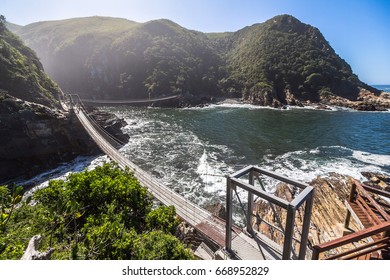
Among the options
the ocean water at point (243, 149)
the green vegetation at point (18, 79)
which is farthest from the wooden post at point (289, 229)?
the green vegetation at point (18, 79)

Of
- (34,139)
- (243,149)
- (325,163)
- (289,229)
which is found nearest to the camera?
(289,229)

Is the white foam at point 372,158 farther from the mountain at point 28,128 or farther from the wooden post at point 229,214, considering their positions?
the mountain at point 28,128

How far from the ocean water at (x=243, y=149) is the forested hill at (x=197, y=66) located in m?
23.9

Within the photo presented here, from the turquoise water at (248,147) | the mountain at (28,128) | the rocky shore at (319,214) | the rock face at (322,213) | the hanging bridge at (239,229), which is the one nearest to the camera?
the hanging bridge at (239,229)

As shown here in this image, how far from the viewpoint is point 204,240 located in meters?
7.84

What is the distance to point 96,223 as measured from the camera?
6.17 m

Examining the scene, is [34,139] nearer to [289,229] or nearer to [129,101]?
[289,229]

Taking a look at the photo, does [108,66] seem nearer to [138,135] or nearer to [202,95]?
[202,95]

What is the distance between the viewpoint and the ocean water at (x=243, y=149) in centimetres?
1722

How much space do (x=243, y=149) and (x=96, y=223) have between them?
62.6 ft

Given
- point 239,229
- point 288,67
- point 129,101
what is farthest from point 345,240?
point 288,67

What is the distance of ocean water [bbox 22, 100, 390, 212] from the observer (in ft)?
56.5

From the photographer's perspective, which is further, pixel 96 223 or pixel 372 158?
pixel 372 158

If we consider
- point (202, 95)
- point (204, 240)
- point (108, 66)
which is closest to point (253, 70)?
point (202, 95)
